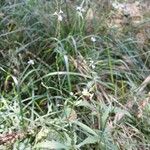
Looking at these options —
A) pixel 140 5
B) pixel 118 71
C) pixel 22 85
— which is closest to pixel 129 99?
pixel 118 71

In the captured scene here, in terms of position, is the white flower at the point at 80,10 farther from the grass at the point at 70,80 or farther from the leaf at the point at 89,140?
the leaf at the point at 89,140

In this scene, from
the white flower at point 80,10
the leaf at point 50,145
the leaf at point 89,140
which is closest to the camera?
the leaf at point 50,145

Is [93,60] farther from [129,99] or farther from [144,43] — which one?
[144,43]

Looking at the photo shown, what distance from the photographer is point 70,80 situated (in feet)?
7.95

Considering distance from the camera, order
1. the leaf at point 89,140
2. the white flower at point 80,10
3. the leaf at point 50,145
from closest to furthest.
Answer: the leaf at point 50,145
the leaf at point 89,140
the white flower at point 80,10

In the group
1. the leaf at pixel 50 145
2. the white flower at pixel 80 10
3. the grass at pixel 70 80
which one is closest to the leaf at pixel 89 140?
the grass at pixel 70 80

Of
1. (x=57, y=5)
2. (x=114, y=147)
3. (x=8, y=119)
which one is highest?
(x=57, y=5)

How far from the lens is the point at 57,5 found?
2.68 m

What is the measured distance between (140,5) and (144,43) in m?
0.48

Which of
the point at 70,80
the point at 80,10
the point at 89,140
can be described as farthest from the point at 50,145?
the point at 80,10

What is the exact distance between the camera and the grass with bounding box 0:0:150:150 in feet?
6.70

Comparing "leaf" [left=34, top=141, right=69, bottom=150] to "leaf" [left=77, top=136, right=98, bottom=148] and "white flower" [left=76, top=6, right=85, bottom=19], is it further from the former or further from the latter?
"white flower" [left=76, top=6, right=85, bottom=19]

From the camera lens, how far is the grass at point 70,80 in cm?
204

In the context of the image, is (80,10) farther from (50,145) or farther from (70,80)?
(50,145)
